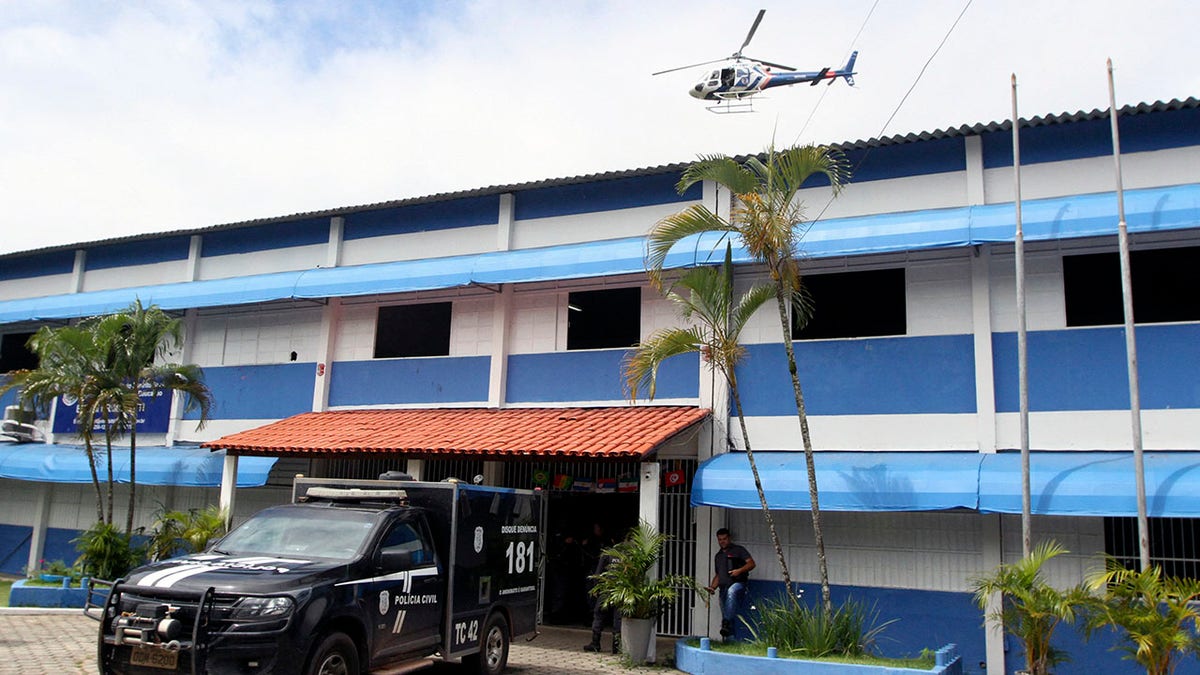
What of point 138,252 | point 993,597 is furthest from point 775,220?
point 138,252

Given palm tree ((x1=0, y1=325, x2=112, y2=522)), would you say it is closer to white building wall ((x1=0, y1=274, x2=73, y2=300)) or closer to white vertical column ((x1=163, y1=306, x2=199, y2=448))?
white vertical column ((x1=163, y1=306, x2=199, y2=448))

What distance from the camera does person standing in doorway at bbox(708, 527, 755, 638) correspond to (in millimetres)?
12750

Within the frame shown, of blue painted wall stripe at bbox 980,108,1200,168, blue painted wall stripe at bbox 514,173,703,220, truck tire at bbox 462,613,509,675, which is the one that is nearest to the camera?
truck tire at bbox 462,613,509,675

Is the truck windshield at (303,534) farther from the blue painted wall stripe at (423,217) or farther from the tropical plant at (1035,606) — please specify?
the blue painted wall stripe at (423,217)

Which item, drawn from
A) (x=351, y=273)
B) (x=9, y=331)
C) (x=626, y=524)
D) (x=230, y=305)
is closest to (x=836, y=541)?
(x=626, y=524)

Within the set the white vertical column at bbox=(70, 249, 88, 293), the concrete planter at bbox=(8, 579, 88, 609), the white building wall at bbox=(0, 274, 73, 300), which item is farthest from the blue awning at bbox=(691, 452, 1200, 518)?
the white building wall at bbox=(0, 274, 73, 300)

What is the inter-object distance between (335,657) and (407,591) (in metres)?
1.15

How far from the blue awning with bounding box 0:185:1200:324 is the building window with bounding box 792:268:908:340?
864 mm

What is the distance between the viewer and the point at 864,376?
527 inches

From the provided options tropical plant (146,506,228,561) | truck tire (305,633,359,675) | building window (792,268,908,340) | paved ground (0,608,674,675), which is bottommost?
paved ground (0,608,674,675)

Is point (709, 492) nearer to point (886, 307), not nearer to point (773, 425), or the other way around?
point (773, 425)

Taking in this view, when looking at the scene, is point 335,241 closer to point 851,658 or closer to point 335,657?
point 335,657

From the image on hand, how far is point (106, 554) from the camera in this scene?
15742mm

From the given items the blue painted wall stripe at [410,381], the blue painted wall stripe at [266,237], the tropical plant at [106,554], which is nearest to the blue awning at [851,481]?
the blue painted wall stripe at [410,381]
